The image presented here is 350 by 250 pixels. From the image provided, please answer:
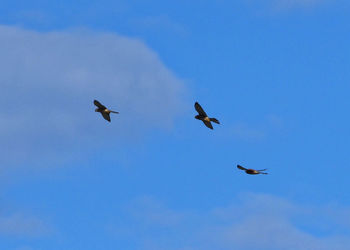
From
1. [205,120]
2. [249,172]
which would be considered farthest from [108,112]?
[249,172]

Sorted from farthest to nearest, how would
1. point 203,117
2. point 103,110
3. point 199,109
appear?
point 103,110
point 203,117
point 199,109

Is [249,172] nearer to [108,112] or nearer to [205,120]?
[205,120]

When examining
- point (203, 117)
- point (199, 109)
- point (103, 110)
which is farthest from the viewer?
point (103, 110)

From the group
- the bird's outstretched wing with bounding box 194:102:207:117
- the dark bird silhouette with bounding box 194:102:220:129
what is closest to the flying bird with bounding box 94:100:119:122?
the dark bird silhouette with bounding box 194:102:220:129

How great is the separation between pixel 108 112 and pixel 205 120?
18329 millimetres

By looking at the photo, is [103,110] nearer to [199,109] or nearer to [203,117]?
[203,117]

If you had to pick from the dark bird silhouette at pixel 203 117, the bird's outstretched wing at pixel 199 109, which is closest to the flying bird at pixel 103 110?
the dark bird silhouette at pixel 203 117

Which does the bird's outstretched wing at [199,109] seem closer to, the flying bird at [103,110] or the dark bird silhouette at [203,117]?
the dark bird silhouette at [203,117]

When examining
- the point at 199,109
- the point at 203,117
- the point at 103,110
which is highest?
the point at 103,110

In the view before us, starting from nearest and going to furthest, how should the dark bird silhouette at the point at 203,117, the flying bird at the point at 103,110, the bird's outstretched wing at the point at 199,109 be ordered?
1. the bird's outstretched wing at the point at 199,109
2. the dark bird silhouette at the point at 203,117
3. the flying bird at the point at 103,110

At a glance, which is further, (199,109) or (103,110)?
(103,110)

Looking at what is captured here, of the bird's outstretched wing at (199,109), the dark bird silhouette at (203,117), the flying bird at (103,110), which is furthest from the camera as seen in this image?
the flying bird at (103,110)

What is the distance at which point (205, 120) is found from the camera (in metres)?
146

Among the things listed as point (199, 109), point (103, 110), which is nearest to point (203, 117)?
point (199, 109)
